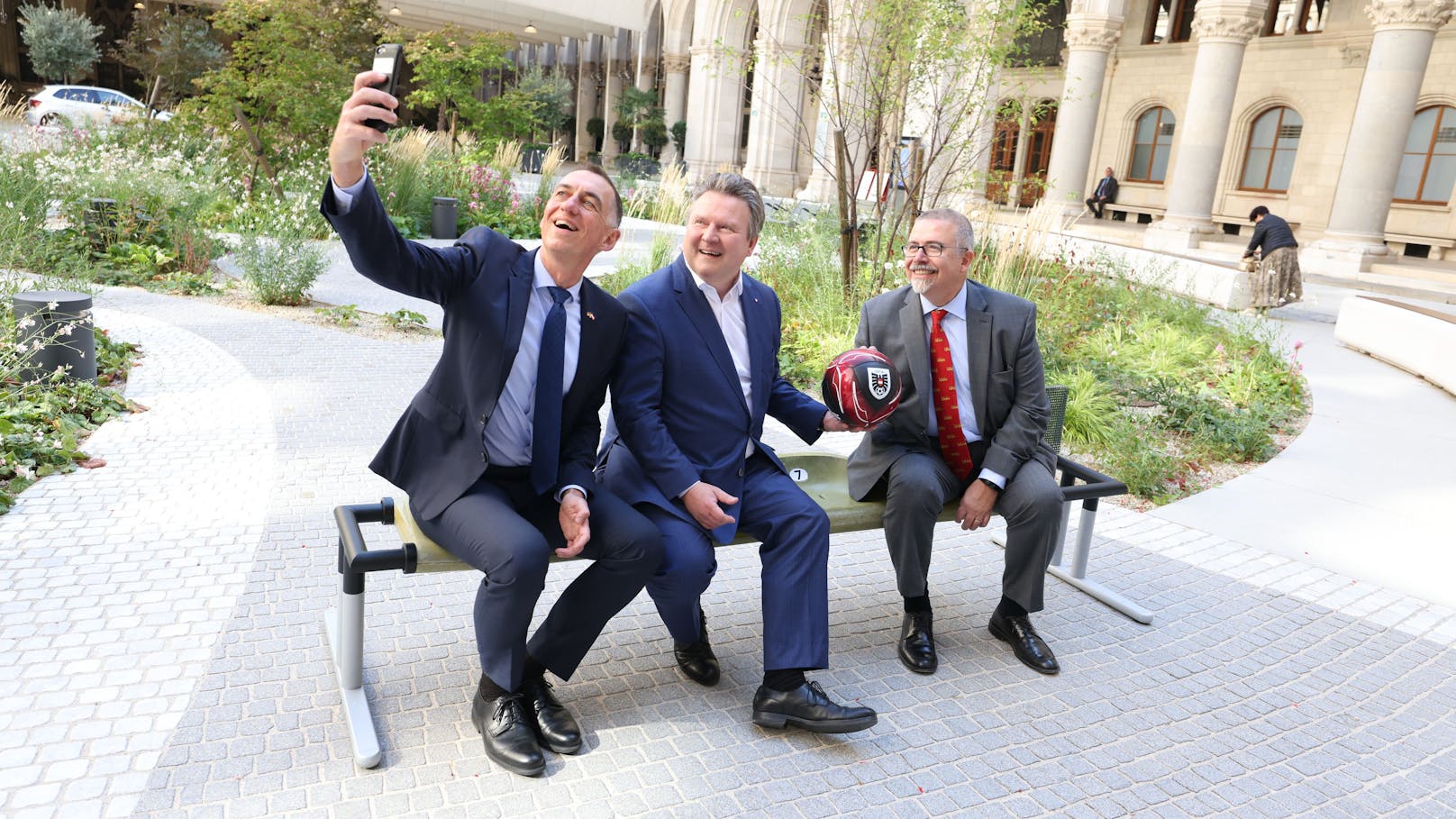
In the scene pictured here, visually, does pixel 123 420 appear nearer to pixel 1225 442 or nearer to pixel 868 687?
pixel 868 687

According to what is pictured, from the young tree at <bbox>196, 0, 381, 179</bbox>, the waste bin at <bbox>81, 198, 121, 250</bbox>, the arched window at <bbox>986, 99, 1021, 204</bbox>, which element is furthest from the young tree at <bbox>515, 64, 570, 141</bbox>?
the waste bin at <bbox>81, 198, 121, 250</bbox>

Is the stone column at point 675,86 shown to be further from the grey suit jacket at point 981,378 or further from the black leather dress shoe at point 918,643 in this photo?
the black leather dress shoe at point 918,643

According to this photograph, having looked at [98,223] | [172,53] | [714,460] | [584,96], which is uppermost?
[584,96]

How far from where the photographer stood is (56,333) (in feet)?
18.0

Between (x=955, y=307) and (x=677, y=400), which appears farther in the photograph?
(x=955, y=307)

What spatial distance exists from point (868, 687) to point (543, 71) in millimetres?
42956

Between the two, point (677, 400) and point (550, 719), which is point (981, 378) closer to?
point (677, 400)

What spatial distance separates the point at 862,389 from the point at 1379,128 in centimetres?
1706

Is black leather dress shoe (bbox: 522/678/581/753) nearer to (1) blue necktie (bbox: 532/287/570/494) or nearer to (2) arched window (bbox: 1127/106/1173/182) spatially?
(1) blue necktie (bbox: 532/287/570/494)

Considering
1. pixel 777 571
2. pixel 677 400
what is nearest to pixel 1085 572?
pixel 777 571

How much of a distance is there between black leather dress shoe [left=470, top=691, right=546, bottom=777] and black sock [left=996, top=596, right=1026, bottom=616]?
6.04ft

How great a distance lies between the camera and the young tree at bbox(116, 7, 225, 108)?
26.7 meters

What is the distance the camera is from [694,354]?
10.8 ft

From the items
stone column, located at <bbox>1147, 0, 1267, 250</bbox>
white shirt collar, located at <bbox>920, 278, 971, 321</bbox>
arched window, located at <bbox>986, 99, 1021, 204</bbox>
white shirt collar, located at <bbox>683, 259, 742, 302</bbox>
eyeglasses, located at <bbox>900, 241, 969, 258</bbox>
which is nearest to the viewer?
white shirt collar, located at <bbox>683, 259, 742, 302</bbox>
